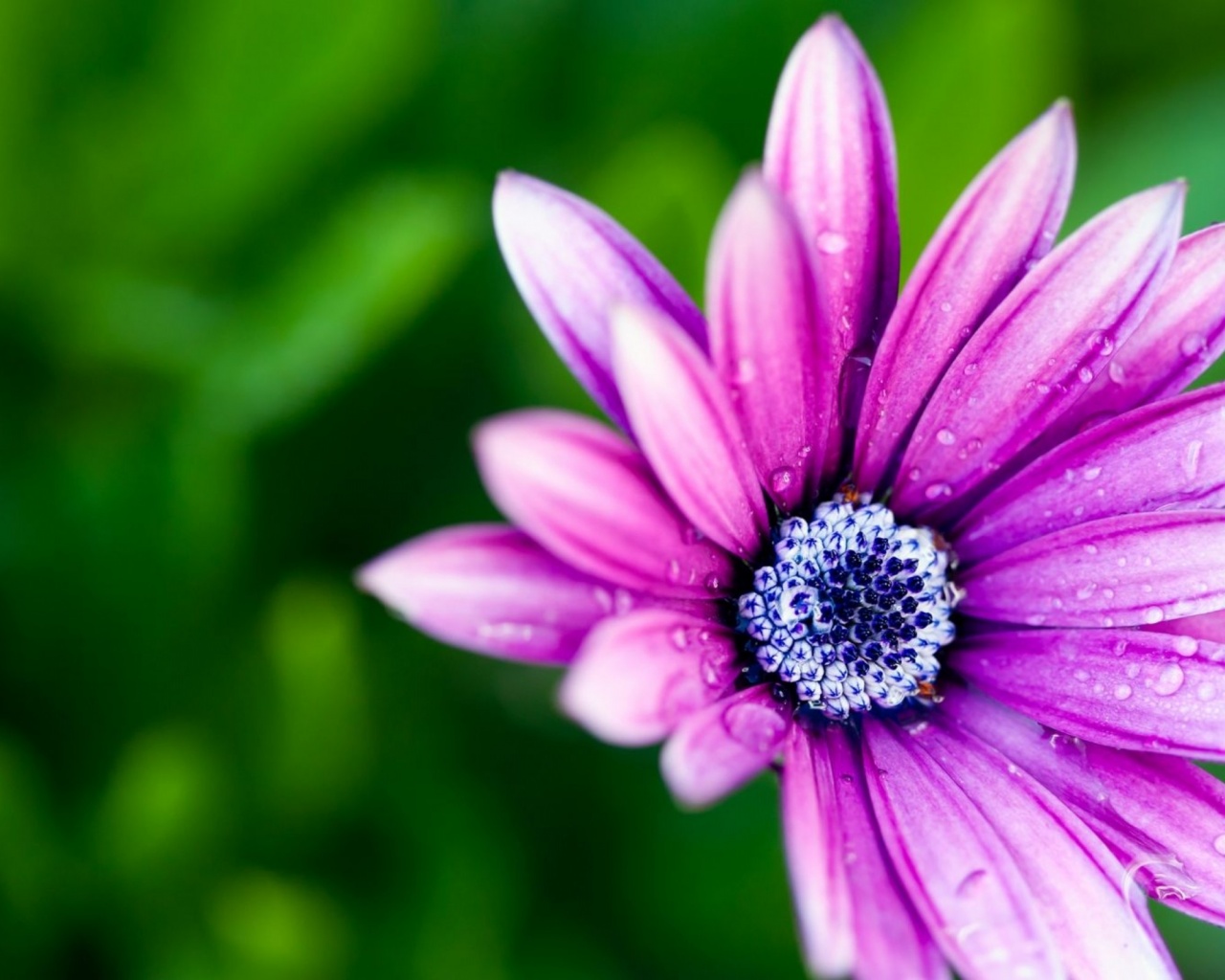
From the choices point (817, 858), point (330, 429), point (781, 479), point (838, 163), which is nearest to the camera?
point (817, 858)

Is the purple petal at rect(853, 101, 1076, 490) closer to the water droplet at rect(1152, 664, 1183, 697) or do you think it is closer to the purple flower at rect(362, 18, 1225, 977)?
the purple flower at rect(362, 18, 1225, 977)

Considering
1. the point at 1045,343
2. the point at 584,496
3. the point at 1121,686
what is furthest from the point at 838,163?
the point at 1121,686

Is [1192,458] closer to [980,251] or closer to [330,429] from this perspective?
[980,251]

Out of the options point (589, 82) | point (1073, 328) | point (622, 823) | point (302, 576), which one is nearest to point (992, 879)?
point (1073, 328)

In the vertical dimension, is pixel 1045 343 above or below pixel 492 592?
above

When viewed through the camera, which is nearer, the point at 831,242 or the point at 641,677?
the point at 641,677

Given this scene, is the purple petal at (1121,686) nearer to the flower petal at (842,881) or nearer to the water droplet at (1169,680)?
the water droplet at (1169,680)

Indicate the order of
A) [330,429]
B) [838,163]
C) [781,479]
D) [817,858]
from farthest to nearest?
[330,429] < [781,479] < [838,163] < [817,858]
